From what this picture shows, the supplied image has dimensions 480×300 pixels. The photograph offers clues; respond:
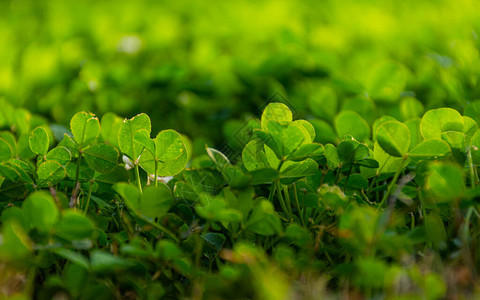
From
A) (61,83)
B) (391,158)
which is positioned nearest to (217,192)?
(391,158)

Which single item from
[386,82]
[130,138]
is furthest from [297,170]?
[386,82]

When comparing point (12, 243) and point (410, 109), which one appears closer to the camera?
point (12, 243)

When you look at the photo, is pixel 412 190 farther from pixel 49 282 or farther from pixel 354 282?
pixel 49 282

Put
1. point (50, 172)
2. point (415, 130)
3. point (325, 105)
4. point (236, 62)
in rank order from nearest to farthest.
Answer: point (50, 172) < point (415, 130) < point (325, 105) < point (236, 62)

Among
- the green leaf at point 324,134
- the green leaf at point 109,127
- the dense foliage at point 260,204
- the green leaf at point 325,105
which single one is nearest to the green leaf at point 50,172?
the dense foliage at point 260,204

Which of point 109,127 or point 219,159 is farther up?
point 219,159

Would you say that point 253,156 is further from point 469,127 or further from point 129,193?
point 469,127

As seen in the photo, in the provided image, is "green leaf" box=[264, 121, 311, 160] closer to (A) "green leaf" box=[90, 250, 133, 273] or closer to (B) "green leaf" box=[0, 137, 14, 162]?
(A) "green leaf" box=[90, 250, 133, 273]
